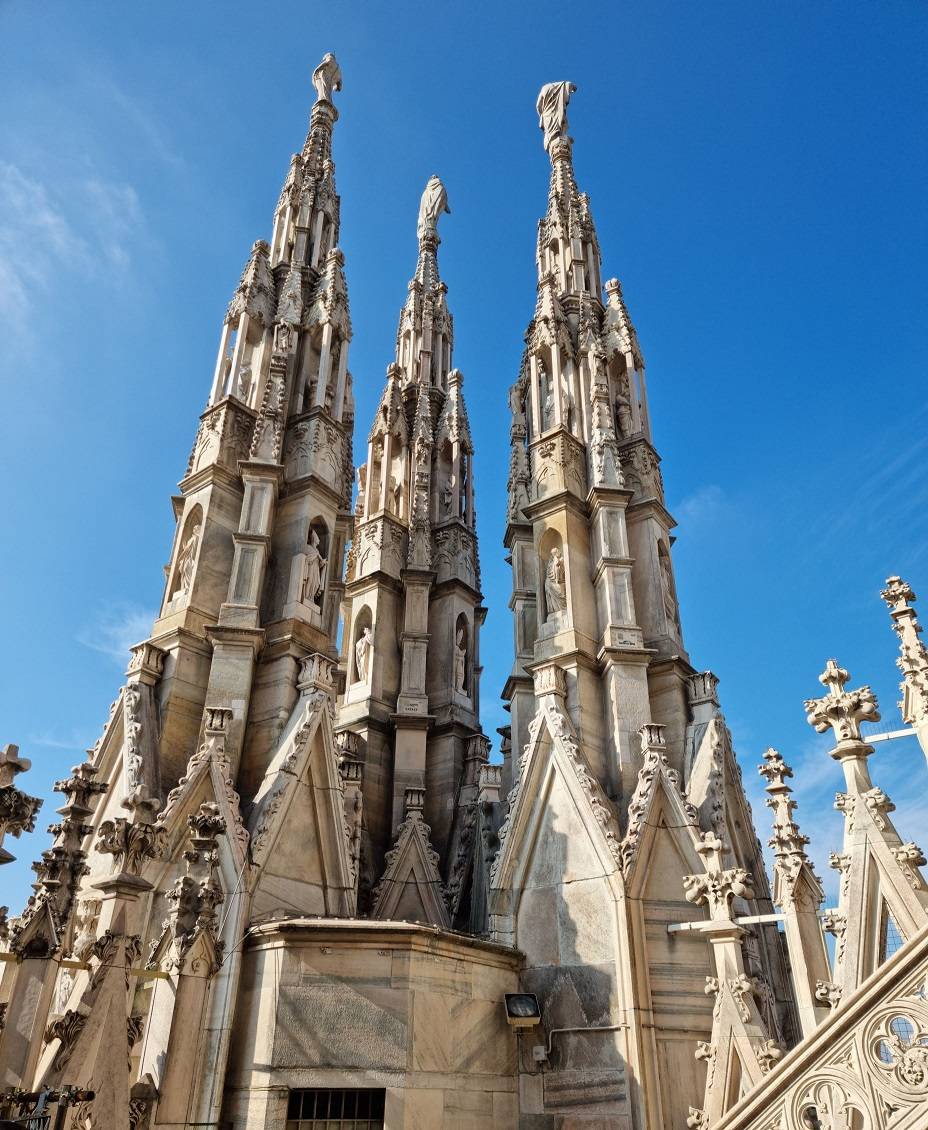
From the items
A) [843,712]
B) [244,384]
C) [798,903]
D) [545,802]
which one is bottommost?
[798,903]

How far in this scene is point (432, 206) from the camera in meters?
35.6

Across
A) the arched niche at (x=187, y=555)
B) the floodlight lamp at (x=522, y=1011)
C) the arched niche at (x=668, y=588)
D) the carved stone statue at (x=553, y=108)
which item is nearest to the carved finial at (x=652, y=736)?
the arched niche at (x=668, y=588)

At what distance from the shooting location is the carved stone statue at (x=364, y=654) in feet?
70.3

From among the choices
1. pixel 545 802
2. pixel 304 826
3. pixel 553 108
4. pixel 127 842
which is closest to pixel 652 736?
pixel 545 802

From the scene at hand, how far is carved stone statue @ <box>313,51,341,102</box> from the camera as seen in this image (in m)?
30.7

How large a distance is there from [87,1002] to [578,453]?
1491 centimetres

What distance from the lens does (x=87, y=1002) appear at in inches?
307

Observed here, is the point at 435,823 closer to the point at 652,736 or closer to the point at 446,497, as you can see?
the point at 652,736

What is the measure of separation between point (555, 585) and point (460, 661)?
18.4 ft

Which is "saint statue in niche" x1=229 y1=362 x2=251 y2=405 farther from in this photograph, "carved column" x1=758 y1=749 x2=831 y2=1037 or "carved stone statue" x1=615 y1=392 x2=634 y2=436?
"carved column" x1=758 y1=749 x2=831 y2=1037

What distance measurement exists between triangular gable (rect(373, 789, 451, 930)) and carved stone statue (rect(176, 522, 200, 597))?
6972mm

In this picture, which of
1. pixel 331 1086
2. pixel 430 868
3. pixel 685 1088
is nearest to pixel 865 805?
pixel 685 1088

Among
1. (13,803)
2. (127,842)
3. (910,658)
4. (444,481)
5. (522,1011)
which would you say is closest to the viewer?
(13,803)

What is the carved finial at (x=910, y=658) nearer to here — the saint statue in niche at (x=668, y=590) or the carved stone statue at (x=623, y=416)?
the saint statue in niche at (x=668, y=590)
